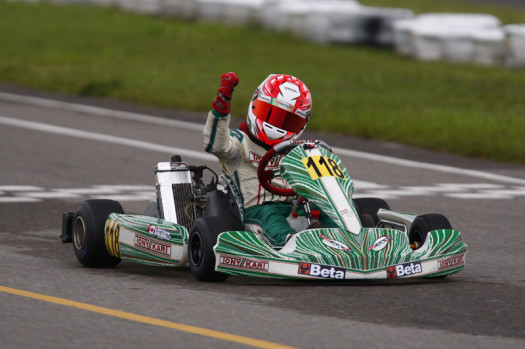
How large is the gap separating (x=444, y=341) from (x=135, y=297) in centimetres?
164

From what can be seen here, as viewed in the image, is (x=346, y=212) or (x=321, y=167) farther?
(x=321, y=167)

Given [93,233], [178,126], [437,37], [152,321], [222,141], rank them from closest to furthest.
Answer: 1. [152,321]
2. [222,141]
3. [93,233]
4. [178,126]
5. [437,37]

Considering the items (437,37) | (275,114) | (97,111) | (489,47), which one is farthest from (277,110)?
(437,37)

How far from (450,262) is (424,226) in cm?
35

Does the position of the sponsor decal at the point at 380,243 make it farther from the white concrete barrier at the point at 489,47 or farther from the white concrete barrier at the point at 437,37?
the white concrete barrier at the point at 437,37

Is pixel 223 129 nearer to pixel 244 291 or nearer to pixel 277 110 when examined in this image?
pixel 277 110

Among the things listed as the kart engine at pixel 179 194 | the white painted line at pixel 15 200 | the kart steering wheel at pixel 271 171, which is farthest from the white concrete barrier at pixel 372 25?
the kart steering wheel at pixel 271 171

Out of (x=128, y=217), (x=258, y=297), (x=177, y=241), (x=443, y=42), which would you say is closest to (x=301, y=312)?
(x=258, y=297)

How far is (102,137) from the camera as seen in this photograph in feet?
41.5

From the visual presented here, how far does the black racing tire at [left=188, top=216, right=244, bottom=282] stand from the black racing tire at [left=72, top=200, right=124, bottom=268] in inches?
27.3

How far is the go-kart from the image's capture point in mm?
5777

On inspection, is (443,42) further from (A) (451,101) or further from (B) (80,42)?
(B) (80,42)

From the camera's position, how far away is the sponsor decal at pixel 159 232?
625 centimetres

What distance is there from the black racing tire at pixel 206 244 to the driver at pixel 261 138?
43cm
